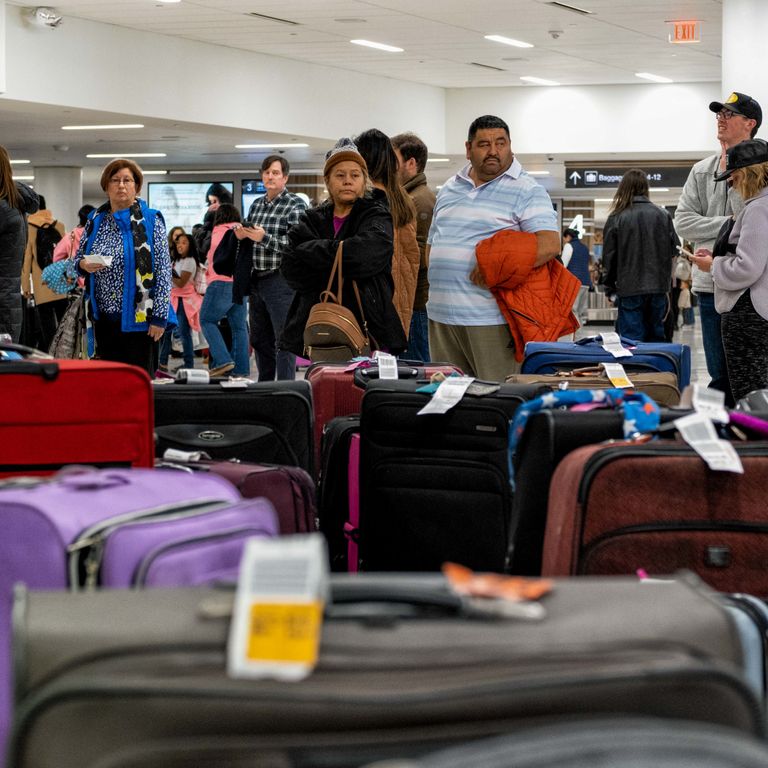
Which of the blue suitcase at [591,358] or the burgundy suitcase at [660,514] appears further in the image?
the blue suitcase at [591,358]

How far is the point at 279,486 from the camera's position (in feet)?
8.13

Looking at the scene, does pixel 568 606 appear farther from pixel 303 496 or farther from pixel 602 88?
pixel 602 88

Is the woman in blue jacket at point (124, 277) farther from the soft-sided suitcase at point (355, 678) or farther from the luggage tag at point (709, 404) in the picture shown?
the soft-sided suitcase at point (355, 678)

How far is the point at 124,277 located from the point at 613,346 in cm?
262

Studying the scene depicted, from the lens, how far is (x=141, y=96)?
14.6 metres

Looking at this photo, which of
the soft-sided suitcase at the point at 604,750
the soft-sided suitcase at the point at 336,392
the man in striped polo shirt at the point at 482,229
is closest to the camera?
the soft-sided suitcase at the point at 604,750

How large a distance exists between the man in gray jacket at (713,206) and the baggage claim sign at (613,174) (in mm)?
13352

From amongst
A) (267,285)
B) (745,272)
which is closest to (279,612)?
(745,272)

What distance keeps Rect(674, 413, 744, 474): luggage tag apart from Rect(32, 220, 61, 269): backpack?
31.3ft

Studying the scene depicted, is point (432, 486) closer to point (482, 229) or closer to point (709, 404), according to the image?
point (709, 404)

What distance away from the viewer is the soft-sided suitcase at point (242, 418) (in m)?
2.94

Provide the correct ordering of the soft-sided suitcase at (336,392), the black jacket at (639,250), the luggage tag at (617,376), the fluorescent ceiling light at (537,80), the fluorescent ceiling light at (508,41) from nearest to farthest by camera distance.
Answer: the luggage tag at (617,376)
the soft-sided suitcase at (336,392)
the black jacket at (639,250)
the fluorescent ceiling light at (508,41)
the fluorescent ceiling light at (537,80)

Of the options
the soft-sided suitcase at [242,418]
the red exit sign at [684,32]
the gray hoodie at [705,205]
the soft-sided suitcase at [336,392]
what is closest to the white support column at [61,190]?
the red exit sign at [684,32]

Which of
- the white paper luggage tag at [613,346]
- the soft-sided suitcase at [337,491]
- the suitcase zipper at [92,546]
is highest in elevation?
the suitcase zipper at [92,546]
